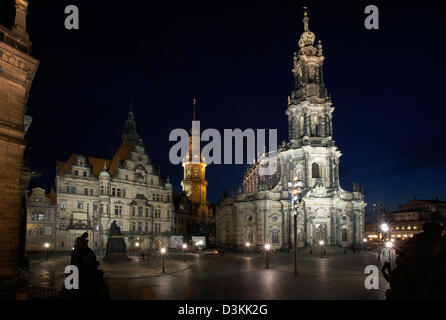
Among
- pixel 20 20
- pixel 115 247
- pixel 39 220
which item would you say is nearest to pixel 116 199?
pixel 39 220

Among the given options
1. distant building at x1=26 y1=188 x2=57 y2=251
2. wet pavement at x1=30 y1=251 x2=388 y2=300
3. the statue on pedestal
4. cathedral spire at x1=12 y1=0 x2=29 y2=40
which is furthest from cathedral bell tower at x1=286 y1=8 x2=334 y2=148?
cathedral spire at x1=12 y1=0 x2=29 y2=40

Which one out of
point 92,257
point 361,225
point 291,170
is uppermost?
point 291,170

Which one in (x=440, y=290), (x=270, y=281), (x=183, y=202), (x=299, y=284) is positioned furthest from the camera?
(x=183, y=202)

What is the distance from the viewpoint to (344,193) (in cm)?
6306

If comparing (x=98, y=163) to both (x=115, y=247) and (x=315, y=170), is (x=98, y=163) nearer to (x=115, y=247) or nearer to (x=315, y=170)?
(x=115, y=247)

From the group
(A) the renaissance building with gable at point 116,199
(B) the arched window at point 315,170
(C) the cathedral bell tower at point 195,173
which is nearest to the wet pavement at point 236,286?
(A) the renaissance building with gable at point 116,199

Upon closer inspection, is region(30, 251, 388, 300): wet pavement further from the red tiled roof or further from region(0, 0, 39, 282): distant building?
the red tiled roof

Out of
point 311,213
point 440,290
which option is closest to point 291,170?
point 311,213

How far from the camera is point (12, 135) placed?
16422 millimetres

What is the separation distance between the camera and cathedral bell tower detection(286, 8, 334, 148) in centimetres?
6338

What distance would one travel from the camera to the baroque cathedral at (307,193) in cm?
5997

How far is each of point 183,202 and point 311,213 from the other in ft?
111

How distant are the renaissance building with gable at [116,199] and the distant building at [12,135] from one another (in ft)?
120
